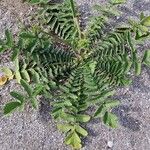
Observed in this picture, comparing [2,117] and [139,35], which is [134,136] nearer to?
[139,35]

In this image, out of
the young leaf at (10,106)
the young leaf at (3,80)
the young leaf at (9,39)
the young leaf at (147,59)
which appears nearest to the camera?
the young leaf at (10,106)

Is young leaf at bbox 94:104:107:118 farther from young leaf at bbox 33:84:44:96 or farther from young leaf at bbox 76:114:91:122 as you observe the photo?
young leaf at bbox 33:84:44:96

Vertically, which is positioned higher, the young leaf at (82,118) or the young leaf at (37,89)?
the young leaf at (37,89)

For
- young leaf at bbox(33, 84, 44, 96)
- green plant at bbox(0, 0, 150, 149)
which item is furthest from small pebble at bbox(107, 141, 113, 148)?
young leaf at bbox(33, 84, 44, 96)

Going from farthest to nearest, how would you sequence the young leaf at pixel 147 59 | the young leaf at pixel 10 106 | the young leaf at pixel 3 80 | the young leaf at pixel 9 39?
the young leaf at pixel 3 80
the young leaf at pixel 147 59
the young leaf at pixel 9 39
the young leaf at pixel 10 106

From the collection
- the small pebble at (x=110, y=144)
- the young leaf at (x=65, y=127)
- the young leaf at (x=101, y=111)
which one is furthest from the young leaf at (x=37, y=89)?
the small pebble at (x=110, y=144)

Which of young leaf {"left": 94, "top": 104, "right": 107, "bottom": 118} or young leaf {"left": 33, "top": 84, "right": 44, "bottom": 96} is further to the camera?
young leaf {"left": 33, "top": 84, "right": 44, "bottom": 96}

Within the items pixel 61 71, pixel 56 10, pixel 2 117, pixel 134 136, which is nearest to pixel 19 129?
pixel 2 117

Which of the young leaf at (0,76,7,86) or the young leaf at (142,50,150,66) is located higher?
the young leaf at (142,50,150,66)

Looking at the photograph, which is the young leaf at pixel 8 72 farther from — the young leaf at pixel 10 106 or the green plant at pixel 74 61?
the young leaf at pixel 10 106
